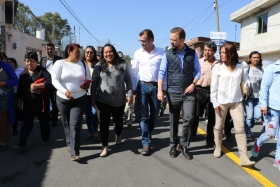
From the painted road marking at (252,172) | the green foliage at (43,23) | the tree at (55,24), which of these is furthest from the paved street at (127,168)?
the tree at (55,24)

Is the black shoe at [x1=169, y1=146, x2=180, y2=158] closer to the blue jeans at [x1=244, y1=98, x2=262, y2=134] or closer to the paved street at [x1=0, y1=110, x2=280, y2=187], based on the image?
the paved street at [x1=0, y1=110, x2=280, y2=187]

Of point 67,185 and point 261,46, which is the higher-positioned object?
point 261,46

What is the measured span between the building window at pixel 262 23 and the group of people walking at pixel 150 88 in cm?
1275

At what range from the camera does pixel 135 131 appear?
235 inches

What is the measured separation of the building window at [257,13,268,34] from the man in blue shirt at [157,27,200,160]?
44.6ft

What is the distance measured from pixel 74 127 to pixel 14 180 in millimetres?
1073

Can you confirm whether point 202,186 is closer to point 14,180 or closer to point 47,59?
point 14,180

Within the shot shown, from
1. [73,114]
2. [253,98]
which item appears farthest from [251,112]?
[73,114]

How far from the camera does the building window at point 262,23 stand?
15.4m

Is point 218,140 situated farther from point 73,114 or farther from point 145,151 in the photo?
point 73,114

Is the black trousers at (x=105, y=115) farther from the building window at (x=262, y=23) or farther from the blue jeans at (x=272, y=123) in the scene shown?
the building window at (x=262, y=23)

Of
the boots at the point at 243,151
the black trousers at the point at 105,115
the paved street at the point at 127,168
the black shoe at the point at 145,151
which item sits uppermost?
the black trousers at the point at 105,115

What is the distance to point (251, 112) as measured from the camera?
5129 mm

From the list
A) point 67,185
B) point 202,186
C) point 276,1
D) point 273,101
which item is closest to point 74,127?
point 67,185
